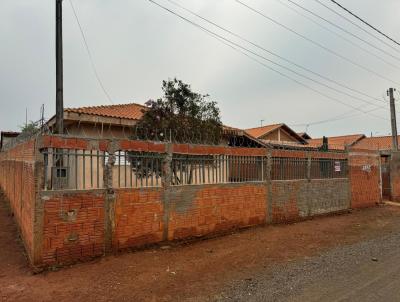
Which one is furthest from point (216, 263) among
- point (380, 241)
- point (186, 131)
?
point (186, 131)

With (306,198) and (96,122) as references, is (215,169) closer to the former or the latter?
(306,198)

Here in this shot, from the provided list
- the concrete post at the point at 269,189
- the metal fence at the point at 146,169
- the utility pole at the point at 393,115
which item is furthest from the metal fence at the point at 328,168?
the utility pole at the point at 393,115

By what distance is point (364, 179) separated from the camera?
47.3 feet

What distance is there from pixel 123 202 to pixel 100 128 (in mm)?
8089

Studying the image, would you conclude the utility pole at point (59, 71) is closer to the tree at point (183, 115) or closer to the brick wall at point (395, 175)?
→ the tree at point (183, 115)

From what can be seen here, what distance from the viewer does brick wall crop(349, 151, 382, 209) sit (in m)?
13.7

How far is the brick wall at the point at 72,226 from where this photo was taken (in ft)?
18.6

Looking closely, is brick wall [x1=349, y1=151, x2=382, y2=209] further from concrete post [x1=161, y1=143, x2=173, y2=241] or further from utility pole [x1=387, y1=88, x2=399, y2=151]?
concrete post [x1=161, y1=143, x2=173, y2=241]

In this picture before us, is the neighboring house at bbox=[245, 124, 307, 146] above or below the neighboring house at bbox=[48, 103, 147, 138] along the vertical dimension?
above

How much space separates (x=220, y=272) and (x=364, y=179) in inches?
430

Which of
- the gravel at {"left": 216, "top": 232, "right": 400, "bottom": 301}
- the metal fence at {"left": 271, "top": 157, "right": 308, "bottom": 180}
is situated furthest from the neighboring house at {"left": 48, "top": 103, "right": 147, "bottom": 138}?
the gravel at {"left": 216, "top": 232, "right": 400, "bottom": 301}

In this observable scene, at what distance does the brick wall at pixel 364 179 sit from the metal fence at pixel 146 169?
4479 mm

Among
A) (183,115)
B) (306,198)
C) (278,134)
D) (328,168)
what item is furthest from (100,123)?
(278,134)

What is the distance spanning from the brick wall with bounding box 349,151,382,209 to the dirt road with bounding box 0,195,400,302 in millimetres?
5471
